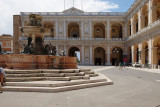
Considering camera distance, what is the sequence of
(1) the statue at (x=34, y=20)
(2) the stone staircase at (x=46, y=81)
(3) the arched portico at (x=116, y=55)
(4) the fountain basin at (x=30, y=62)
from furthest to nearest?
(3) the arched portico at (x=116, y=55)
(1) the statue at (x=34, y=20)
(4) the fountain basin at (x=30, y=62)
(2) the stone staircase at (x=46, y=81)

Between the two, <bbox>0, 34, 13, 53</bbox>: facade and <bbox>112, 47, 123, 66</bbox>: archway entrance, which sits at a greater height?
<bbox>0, 34, 13, 53</bbox>: facade

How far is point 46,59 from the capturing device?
11859 millimetres

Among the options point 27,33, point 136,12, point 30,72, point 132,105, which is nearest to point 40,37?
point 27,33

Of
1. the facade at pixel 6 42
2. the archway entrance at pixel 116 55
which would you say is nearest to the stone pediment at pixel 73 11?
the archway entrance at pixel 116 55

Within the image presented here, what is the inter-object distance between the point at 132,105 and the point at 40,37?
10897 mm

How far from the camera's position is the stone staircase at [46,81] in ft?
26.3

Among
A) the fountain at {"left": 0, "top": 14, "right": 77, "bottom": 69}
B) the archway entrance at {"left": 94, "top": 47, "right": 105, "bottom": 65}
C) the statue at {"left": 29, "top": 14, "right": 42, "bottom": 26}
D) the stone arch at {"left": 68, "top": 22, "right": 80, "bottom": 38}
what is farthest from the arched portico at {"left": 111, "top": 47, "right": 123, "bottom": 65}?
the statue at {"left": 29, "top": 14, "right": 42, "bottom": 26}

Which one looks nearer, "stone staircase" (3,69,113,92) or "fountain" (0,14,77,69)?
"stone staircase" (3,69,113,92)

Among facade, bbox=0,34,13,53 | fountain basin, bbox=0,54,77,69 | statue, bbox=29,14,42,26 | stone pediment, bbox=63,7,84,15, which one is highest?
stone pediment, bbox=63,7,84,15

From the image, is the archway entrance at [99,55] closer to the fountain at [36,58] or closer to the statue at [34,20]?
the fountain at [36,58]

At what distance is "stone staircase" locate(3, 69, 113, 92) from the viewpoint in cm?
802

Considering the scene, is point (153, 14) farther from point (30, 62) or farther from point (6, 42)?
point (6, 42)

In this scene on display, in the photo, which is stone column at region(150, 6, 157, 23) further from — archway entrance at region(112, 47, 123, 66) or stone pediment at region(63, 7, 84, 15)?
archway entrance at region(112, 47, 123, 66)

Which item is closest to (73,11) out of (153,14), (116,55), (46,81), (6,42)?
(116,55)
